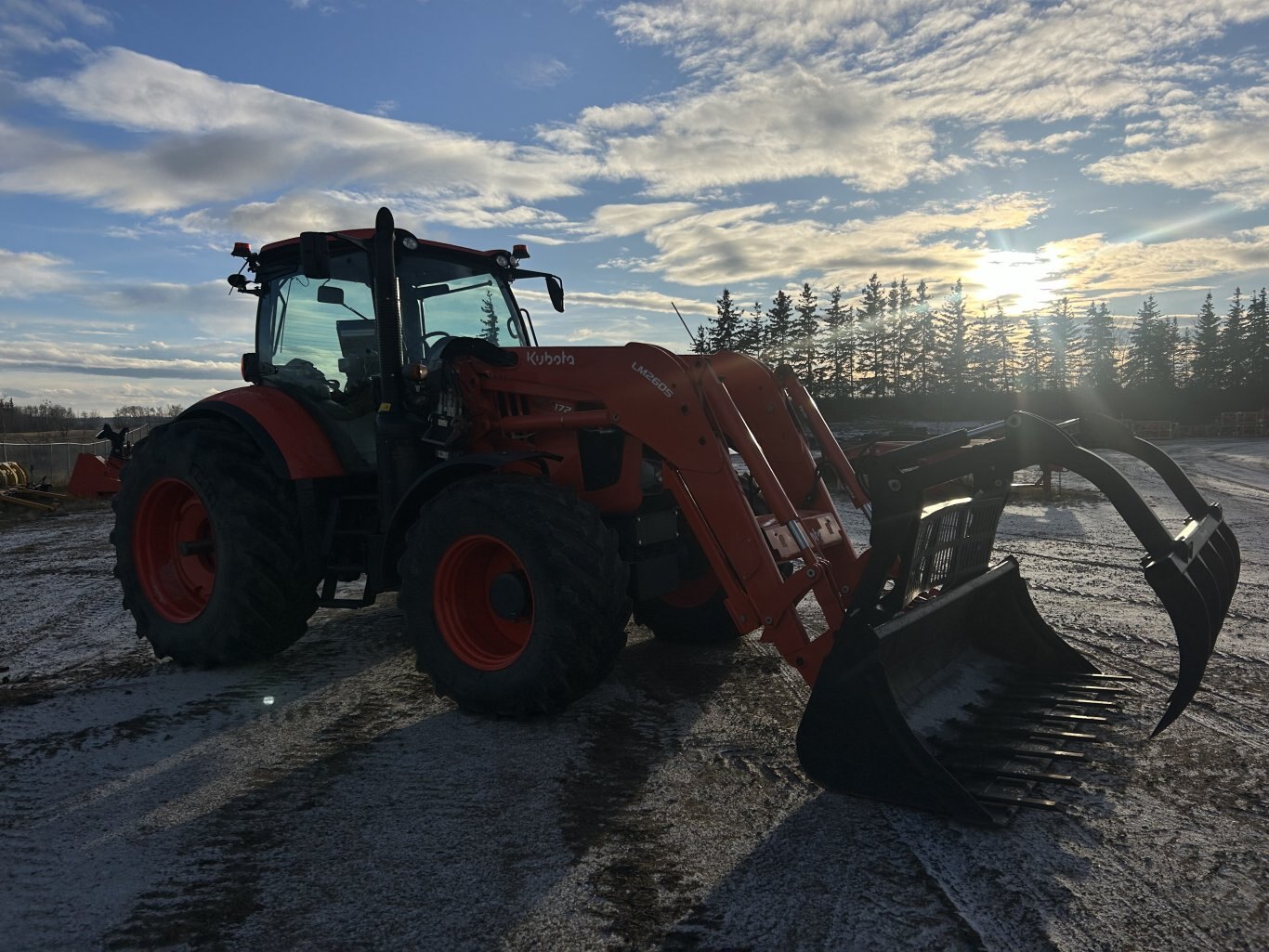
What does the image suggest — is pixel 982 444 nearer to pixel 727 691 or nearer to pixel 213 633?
pixel 727 691

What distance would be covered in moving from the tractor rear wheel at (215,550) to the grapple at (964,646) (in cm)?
337

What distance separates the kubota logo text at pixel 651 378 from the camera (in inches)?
171

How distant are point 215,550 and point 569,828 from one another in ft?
11.2

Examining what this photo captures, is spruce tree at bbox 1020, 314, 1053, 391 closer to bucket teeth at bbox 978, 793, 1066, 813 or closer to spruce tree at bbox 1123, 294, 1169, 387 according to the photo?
spruce tree at bbox 1123, 294, 1169, 387

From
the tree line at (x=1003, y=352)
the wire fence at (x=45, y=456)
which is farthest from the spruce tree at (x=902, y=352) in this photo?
the wire fence at (x=45, y=456)

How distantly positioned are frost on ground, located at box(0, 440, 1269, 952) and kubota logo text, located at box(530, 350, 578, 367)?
5.83 feet

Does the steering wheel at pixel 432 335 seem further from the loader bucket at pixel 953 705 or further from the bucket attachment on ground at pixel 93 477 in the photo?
the bucket attachment on ground at pixel 93 477

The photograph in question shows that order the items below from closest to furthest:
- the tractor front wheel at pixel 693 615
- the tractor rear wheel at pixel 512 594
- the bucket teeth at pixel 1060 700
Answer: the tractor rear wheel at pixel 512 594 < the bucket teeth at pixel 1060 700 < the tractor front wheel at pixel 693 615

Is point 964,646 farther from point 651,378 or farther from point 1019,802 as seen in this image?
point 651,378

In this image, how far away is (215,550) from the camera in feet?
18.1

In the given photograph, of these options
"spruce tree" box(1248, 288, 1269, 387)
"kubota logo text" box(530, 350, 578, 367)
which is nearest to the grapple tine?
"kubota logo text" box(530, 350, 578, 367)

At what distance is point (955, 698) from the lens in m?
4.16

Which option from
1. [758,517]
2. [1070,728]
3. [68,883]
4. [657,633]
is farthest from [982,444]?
[68,883]

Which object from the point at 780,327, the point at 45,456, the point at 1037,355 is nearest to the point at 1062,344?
the point at 1037,355
